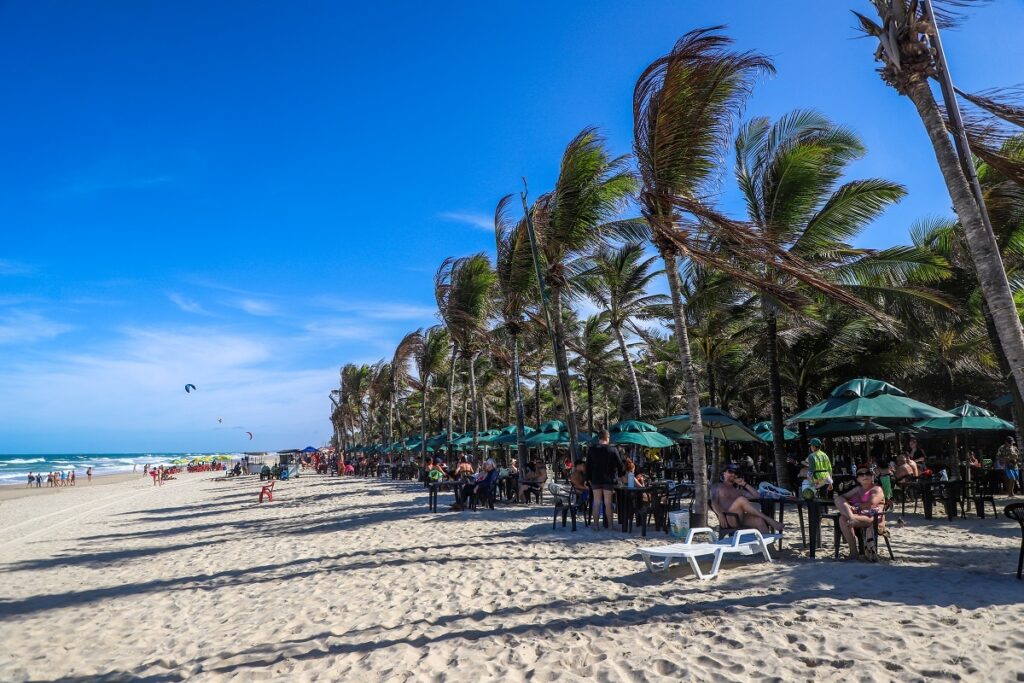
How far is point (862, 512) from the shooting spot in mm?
6531

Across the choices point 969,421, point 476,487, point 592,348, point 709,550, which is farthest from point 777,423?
point 592,348

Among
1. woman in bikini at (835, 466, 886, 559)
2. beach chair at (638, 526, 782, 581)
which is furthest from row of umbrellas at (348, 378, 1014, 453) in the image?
beach chair at (638, 526, 782, 581)

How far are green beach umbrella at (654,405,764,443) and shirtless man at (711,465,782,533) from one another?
440cm

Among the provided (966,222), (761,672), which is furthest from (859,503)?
(761,672)

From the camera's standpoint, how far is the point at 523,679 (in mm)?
3822

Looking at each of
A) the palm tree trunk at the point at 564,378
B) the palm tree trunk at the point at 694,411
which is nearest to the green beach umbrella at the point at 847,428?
the palm tree trunk at the point at 564,378

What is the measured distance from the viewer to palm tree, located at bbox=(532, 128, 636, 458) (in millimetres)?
12297

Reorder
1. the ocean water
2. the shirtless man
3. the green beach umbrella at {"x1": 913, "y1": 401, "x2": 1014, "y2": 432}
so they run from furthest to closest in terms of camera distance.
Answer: the ocean water → the green beach umbrella at {"x1": 913, "y1": 401, "x2": 1014, "y2": 432} → the shirtless man

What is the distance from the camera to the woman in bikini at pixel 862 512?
6.41m

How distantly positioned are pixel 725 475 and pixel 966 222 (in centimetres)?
364

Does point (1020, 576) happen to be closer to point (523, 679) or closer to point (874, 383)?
point (523, 679)

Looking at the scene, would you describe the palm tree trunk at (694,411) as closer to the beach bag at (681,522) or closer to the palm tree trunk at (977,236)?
the beach bag at (681,522)

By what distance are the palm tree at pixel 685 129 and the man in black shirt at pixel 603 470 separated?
153 centimetres

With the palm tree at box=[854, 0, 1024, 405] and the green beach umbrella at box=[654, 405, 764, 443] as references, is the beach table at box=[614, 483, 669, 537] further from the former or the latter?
the palm tree at box=[854, 0, 1024, 405]
